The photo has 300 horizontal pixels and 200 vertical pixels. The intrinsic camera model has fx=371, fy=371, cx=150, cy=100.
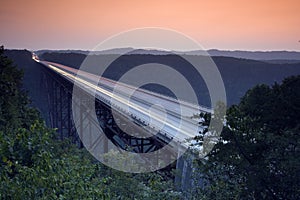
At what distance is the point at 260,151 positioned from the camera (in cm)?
732

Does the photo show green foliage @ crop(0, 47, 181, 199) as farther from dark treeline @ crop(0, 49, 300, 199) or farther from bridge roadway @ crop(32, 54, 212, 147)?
bridge roadway @ crop(32, 54, 212, 147)

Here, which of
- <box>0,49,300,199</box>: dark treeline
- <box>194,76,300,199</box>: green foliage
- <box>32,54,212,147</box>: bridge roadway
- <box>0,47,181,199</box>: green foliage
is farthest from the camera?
<box>32,54,212,147</box>: bridge roadway

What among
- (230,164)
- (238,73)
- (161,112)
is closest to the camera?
(230,164)

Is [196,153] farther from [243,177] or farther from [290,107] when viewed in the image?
[290,107]

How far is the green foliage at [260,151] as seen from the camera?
661 cm

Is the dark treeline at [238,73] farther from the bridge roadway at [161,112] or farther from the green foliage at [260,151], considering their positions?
the green foliage at [260,151]

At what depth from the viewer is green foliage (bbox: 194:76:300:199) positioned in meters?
6.61

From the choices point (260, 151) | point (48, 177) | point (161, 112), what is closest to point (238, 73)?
point (161, 112)

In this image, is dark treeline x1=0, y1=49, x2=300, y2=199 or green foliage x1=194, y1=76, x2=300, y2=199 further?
green foliage x1=194, y1=76, x2=300, y2=199

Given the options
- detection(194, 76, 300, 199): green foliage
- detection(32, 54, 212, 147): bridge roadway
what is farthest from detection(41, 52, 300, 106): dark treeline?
detection(194, 76, 300, 199): green foliage

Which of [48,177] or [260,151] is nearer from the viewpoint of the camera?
[48,177]

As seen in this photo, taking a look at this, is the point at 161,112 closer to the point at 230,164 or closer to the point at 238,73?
the point at 230,164

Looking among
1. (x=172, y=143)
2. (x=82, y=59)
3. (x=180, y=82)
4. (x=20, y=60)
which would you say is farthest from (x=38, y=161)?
(x=82, y=59)

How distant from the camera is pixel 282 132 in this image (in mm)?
7277
